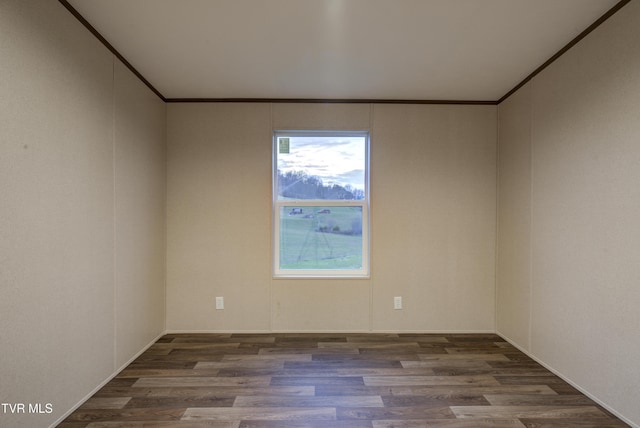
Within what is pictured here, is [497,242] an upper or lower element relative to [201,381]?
upper

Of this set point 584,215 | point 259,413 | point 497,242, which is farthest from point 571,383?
point 259,413

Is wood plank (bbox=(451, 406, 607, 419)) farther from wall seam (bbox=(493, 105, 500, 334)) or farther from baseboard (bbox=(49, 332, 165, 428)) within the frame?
baseboard (bbox=(49, 332, 165, 428))

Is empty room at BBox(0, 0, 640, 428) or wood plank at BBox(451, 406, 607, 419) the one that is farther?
wood plank at BBox(451, 406, 607, 419)

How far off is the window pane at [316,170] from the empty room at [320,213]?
0.08ft

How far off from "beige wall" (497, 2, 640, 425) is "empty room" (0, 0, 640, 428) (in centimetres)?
2

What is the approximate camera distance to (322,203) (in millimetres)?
3355

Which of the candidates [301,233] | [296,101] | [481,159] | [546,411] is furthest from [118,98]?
[546,411]

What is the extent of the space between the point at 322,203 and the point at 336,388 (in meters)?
1.75

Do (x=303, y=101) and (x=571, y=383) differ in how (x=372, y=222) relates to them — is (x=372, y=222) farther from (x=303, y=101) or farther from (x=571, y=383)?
(x=571, y=383)

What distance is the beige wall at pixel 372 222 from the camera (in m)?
3.28

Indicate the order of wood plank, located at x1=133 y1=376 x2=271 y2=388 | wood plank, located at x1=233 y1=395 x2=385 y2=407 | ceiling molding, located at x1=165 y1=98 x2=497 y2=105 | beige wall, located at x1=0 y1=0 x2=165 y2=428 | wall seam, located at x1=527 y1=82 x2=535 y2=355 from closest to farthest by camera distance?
1. beige wall, located at x1=0 y1=0 x2=165 y2=428
2. wood plank, located at x1=233 y1=395 x2=385 y2=407
3. wood plank, located at x1=133 y1=376 x2=271 y2=388
4. wall seam, located at x1=527 y1=82 x2=535 y2=355
5. ceiling molding, located at x1=165 y1=98 x2=497 y2=105

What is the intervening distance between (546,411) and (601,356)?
1.65 feet

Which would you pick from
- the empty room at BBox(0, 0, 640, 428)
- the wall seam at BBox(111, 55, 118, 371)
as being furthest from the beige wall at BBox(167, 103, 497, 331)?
the wall seam at BBox(111, 55, 118, 371)

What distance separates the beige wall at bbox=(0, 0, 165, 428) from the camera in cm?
153
